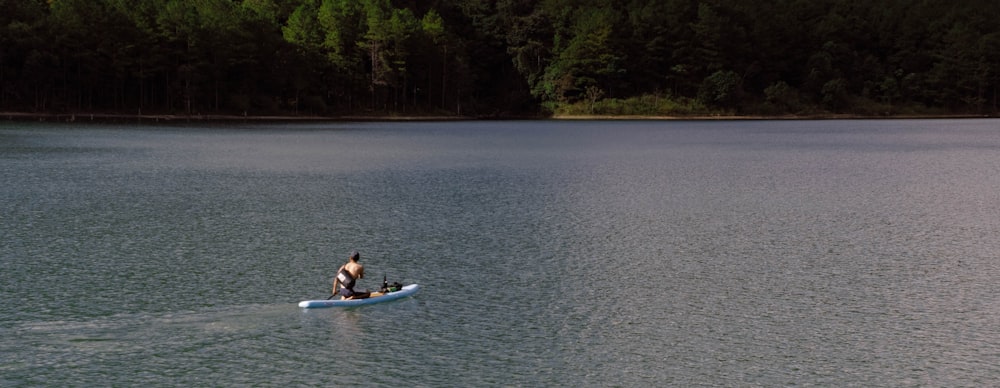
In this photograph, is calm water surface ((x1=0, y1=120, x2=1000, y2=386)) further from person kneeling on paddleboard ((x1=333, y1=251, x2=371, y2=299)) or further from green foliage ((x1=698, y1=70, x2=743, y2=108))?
green foliage ((x1=698, y1=70, x2=743, y2=108))

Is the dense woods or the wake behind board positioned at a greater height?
the dense woods

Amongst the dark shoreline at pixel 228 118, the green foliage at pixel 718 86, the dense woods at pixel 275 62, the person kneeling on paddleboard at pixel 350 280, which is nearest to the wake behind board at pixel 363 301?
the person kneeling on paddleboard at pixel 350 280

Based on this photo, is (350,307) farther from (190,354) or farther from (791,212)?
(791,212)

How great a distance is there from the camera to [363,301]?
2572 centimetres

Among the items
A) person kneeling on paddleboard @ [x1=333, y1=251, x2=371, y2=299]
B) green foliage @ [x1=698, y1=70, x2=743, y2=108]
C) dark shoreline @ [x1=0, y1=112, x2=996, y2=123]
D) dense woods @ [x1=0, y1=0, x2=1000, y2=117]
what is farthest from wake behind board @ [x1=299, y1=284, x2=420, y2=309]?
green foliage @ [x1=698, y1=70, x2=743, y2=108]

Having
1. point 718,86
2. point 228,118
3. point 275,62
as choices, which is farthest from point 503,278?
point 718,86

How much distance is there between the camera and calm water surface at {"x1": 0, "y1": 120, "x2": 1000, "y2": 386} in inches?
813

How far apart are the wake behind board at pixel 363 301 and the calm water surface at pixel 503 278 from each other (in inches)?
9.6

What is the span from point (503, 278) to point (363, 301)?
5.25 metres

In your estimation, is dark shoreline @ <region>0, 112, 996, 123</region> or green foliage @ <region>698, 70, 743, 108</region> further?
green foliage @ <region>698, 70, 743, 108</region>

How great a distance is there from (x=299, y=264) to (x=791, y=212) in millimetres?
24487

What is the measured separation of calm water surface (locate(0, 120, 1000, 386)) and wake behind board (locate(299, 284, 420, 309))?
243mm

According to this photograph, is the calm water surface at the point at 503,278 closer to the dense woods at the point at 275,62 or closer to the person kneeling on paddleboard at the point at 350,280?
the person kneeling on paddleboard at the point at 350,280

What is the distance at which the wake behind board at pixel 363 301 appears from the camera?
82.7 ft
